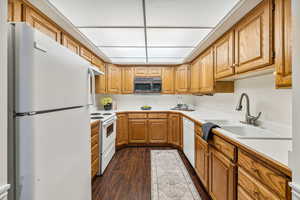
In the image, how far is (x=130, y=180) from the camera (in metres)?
2.22

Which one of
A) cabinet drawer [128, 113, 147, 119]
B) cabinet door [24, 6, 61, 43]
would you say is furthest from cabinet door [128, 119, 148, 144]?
cabinet door [24, 6, 61, 43]

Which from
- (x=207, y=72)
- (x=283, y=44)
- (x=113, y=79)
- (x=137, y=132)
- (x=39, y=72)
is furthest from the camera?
(x=113, y=79)

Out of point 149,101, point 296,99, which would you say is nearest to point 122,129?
point 149,101

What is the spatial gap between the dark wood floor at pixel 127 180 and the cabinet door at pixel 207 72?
1.40m

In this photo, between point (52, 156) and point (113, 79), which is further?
point (113, 79)

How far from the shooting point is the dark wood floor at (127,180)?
6.19ft

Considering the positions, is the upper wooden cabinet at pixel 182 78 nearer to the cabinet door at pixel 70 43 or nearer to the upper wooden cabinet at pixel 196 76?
the upper wooden cabinet at pixel 196 76

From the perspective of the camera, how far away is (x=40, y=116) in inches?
32.9

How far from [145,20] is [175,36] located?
23.7 inches

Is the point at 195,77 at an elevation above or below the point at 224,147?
above

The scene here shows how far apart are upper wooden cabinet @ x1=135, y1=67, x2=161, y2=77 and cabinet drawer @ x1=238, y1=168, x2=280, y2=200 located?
310 centimetres

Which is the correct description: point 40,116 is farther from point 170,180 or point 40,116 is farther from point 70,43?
point 170,180

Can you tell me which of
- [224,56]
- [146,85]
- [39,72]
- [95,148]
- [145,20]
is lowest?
[95,148]
